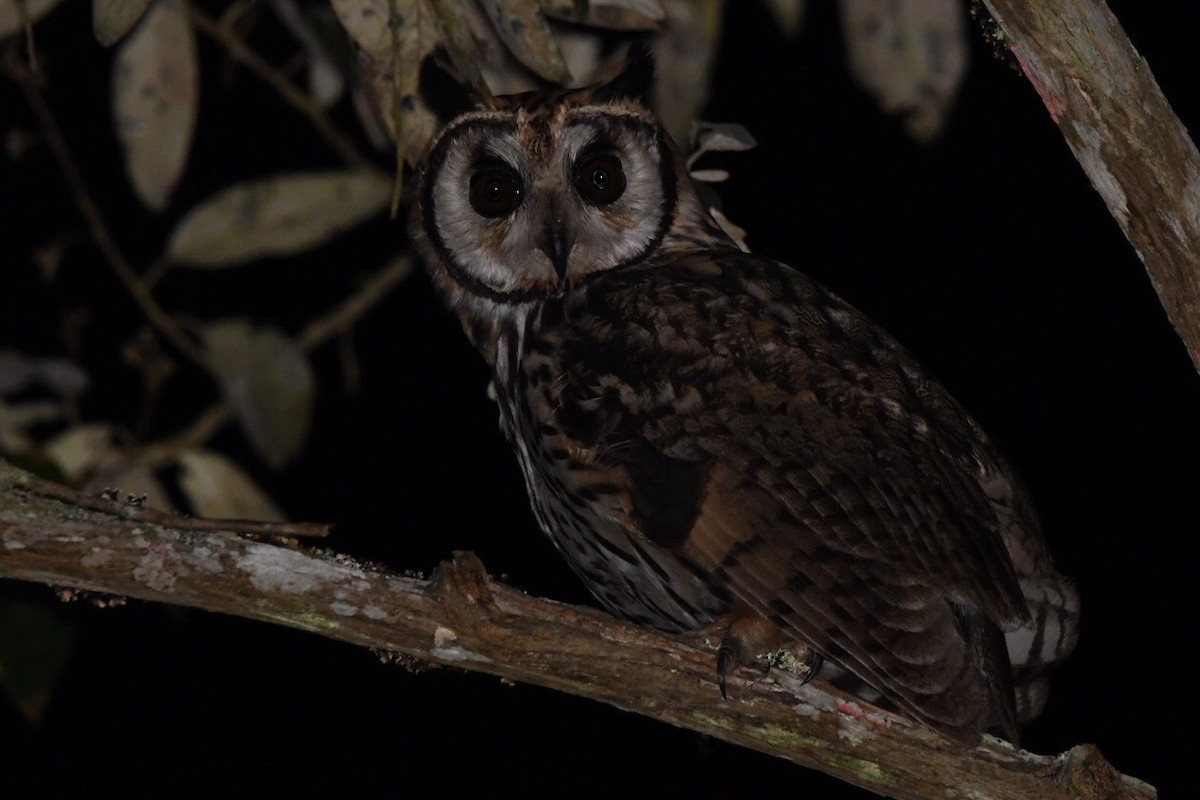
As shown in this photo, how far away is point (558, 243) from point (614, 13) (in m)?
0.45

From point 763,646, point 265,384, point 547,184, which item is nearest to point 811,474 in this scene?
point 763,646

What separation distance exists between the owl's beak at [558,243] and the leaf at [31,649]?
0.93 meters

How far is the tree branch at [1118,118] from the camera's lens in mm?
1749

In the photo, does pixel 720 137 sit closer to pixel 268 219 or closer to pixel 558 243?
pixel 558 243

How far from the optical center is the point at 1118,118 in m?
1.75

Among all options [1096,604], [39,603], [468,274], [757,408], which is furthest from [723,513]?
[1096,604]

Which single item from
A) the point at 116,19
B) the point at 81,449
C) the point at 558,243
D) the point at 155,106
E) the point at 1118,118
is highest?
the point at 1118,118

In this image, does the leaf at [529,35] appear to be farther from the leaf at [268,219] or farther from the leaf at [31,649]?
the leaf at [31,649]

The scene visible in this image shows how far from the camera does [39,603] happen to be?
232 cm

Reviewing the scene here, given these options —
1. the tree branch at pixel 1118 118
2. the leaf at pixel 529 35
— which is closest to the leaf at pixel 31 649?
the leaf at pixel 529 35

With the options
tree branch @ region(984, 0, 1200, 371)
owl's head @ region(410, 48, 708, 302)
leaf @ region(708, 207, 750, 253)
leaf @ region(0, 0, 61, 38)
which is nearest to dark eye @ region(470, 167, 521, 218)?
owl's head @ region(410, 48, 708, 302)

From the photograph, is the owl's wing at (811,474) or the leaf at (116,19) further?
the owl's wing at (811,474)

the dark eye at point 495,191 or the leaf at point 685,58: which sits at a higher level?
the leaf at point 685,58

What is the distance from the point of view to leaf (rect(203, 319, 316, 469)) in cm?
258
